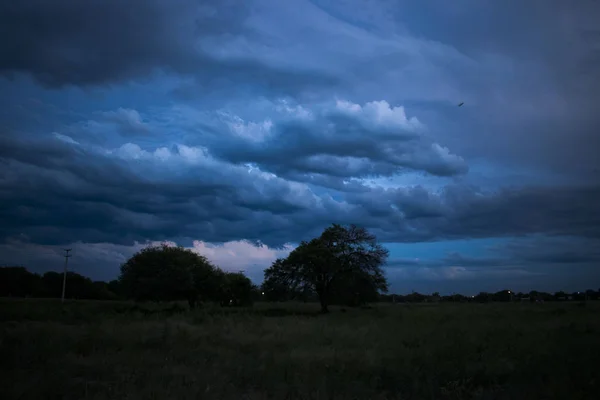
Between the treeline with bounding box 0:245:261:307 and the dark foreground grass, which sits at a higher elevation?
the treeline with bounding box 0:245:261:307

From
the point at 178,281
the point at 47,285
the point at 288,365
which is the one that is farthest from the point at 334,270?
the point at 47,285

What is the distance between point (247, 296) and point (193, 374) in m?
54.8

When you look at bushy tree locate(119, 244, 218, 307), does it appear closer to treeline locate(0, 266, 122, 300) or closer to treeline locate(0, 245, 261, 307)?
treeline locate(0, 245, 261, 307)

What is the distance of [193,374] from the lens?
494 inches

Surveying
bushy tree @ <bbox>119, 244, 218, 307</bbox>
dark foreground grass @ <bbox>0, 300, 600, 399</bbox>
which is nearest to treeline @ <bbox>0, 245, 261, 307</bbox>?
bushy tree @ <bbox>119, 244, 218, 307</bbox>

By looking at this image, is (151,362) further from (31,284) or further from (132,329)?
(31,284)

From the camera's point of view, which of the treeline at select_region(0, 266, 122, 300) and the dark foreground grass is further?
the treeline at select_region(0, 266, 122, 300)

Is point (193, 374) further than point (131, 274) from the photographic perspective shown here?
No

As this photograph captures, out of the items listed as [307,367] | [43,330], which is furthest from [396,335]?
[43,330]

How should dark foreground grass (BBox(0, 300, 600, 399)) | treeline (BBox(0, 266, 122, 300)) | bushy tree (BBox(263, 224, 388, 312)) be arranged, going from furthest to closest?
1. treeline (BBox(0, 266, 122, 300))
2. bushy tree (BBox(263, 224, 388, 312))
3. dark foreground grass (BBox(0, 300, 600, 399))

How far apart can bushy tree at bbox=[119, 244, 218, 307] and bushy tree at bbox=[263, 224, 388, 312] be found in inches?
356

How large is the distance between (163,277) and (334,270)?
727 inches

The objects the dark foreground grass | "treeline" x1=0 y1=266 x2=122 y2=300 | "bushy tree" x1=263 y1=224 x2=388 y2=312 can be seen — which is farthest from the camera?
"treeline" x1=0 y1=266 x2=122 y2=300

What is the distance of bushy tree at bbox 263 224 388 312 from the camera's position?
5166 centimetres
